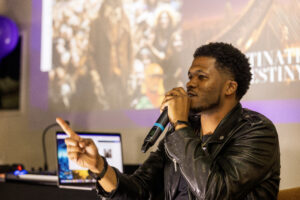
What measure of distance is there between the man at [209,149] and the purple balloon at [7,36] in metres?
2.41

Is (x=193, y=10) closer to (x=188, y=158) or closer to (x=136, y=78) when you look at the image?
(x=136, y=78)

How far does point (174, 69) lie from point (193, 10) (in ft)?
1.46

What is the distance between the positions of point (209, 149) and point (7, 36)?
2.72m

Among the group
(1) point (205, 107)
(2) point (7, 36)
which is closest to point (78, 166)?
(1) point (205, 107)

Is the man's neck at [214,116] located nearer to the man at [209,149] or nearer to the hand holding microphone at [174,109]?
the man at [209,149]

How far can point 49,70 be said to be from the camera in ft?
12.3

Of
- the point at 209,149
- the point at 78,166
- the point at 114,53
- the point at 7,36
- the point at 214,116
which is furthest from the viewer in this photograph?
the point at 7,36

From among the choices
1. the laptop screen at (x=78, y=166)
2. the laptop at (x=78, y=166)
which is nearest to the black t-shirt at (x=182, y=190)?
the laptop at (x=78, y=166)

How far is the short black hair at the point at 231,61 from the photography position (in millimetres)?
1732

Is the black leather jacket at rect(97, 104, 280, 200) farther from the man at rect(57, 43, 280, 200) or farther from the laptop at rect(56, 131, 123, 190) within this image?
the laptop at rect(56, 131, 123, 190)

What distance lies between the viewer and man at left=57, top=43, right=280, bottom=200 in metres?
1.43

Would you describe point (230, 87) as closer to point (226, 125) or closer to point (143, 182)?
point (226, 125)

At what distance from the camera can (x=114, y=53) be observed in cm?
333

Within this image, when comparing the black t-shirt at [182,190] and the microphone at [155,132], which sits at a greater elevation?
the microphone at [155,132]
